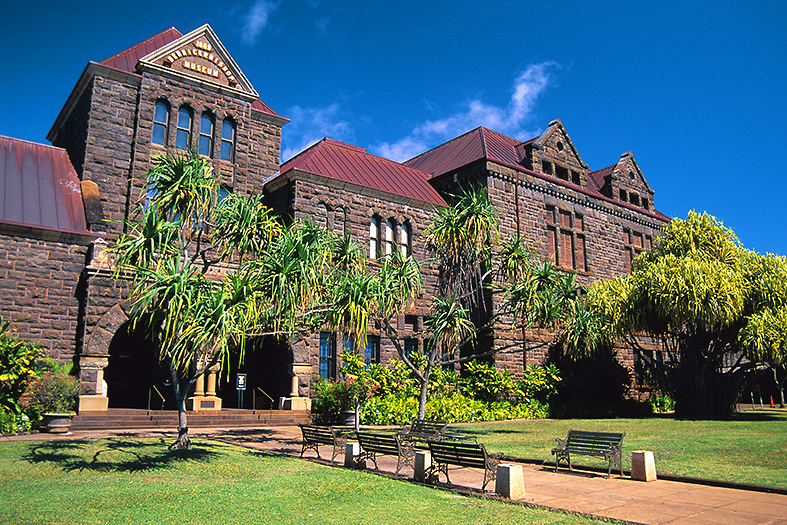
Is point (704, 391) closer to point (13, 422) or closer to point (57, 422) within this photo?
point (57, 422)

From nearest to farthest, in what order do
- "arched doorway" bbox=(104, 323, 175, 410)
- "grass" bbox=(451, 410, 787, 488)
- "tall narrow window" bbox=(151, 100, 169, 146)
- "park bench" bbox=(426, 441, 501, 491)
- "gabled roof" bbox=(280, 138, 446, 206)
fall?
1. "park bench" bbox=(426, 441, 501, 491)
2. "grass" bbox=(451, 410, 787, 488)
3. "tall narrow window" bbox=(151, 100, 169, 146)
4. "arched doorway" bbox=(104, 323, 175, 410)
5. "gabled roof" bbox=(280, 138, 446, 206)

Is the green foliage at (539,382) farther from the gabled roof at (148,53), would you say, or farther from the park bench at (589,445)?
the gabled roof at (148,53)

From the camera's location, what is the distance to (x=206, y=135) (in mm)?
23547

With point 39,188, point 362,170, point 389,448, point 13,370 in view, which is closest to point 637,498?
point 389,448

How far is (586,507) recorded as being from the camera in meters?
7.65

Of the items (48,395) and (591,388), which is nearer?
(48,395)

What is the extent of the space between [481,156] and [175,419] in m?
18.2

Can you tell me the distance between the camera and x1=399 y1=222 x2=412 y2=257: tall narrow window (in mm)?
26016

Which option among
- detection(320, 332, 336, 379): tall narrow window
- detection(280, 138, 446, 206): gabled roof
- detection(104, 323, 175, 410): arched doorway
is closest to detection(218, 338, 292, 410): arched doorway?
detection(320, 332, 336, 379): tall narrow window

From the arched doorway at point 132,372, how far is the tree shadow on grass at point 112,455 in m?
10.1

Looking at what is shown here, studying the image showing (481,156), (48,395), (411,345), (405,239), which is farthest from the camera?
(481,156)

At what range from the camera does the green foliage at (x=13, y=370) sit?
50.9ft

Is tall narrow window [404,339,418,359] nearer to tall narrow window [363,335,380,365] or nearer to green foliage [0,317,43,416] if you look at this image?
tall narrow window [363,335,380,365]

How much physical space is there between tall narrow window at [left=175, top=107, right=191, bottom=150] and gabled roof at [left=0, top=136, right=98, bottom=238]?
3927 mm
